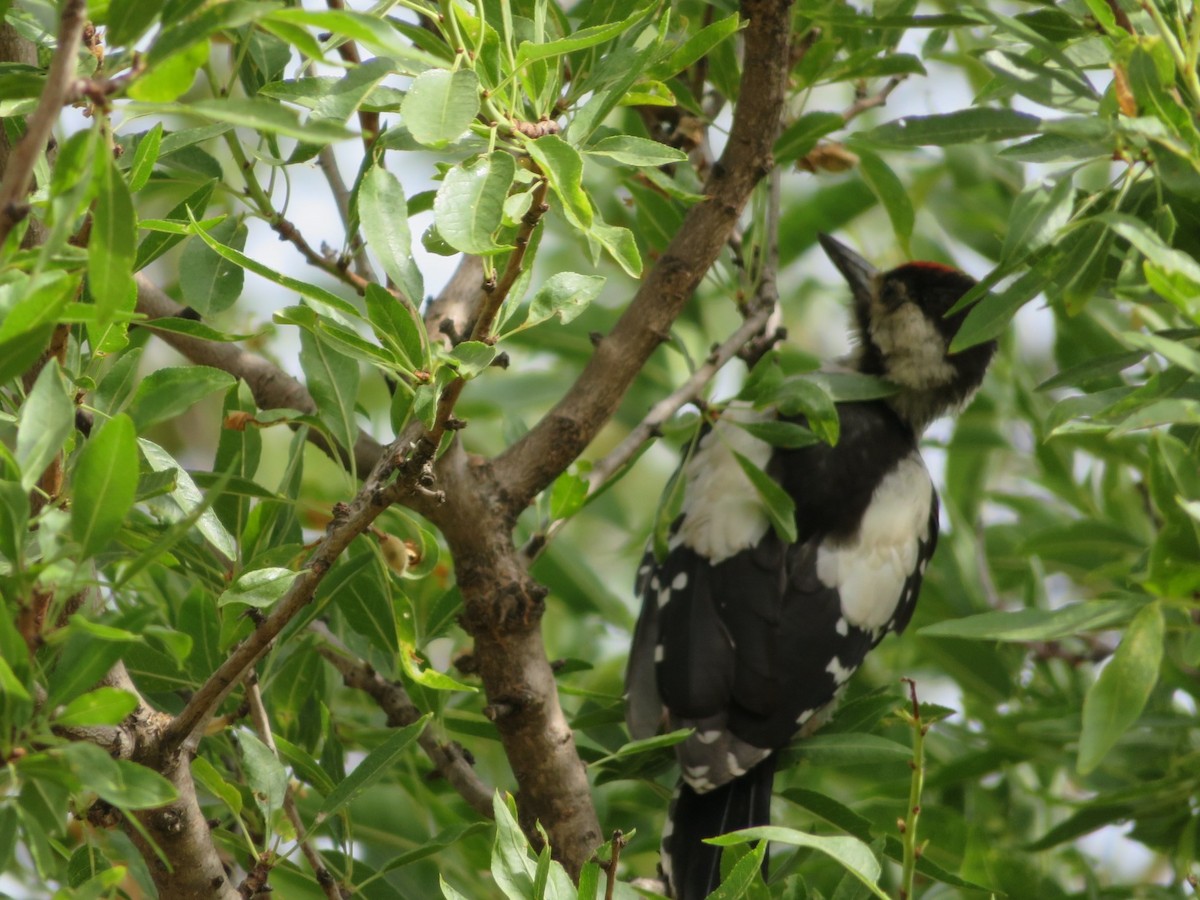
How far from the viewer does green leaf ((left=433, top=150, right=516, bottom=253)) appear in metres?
1.27

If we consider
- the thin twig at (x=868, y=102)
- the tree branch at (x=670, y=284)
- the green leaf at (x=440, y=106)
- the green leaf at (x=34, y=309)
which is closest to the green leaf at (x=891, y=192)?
the thin twig at (x=868, y=102)

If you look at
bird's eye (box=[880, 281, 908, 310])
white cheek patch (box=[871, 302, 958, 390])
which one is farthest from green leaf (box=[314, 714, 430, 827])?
bird's eye (box=[880, 281, 908, 310])

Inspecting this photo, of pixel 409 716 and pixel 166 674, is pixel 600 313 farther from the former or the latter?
pixel 166 674

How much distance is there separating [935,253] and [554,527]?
6.88 ft

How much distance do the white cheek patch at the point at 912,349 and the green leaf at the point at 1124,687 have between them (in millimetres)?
2106

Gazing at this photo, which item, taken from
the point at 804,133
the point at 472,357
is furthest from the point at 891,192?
the point at 472,357

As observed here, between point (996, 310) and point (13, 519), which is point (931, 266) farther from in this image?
point (13, 519)

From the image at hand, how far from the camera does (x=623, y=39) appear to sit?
68.5 inches

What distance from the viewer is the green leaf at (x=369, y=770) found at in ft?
5.26

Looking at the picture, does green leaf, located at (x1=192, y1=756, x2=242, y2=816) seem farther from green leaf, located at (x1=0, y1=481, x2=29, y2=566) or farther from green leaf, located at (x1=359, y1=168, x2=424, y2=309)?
green leaf, located at (x1=359, y1=168, x2=424, y2=309)

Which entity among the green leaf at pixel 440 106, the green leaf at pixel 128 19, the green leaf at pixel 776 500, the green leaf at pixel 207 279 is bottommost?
the green leaf at pixel 776 500

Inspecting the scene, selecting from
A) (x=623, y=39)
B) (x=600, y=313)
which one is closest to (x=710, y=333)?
(x=600, y=313)

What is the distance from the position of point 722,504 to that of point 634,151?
173cm

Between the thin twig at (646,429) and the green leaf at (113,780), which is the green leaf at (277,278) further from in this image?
the thin twig at (646,429)
